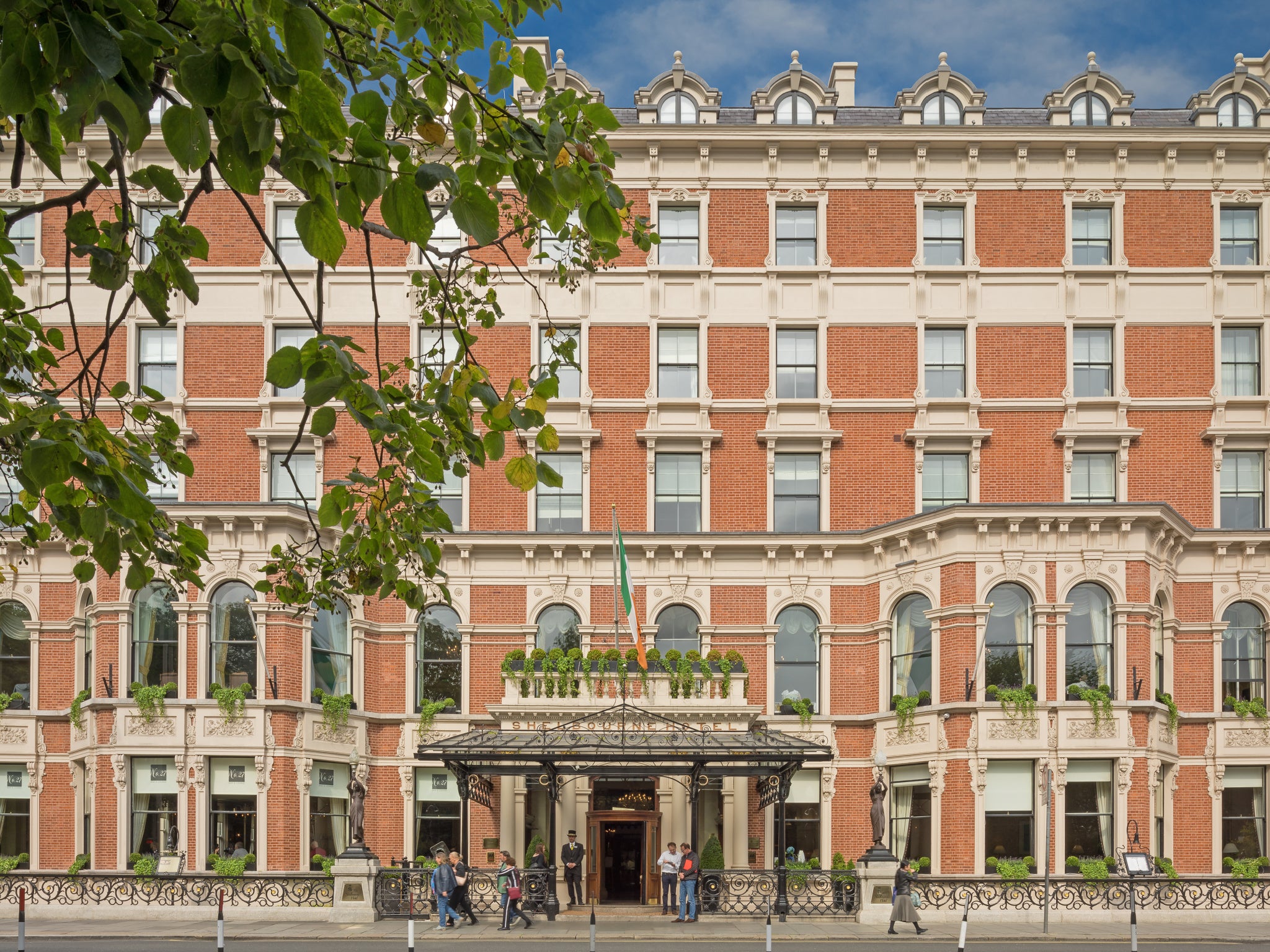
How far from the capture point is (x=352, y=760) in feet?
109

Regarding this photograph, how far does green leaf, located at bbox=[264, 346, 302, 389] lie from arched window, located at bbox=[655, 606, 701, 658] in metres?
30.0

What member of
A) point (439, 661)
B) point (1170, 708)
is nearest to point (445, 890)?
point (439, 661)

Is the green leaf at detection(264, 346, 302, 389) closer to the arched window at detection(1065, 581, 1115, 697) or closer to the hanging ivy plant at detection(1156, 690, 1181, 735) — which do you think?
the arched window at detection(1065, 581, 1115, 697)

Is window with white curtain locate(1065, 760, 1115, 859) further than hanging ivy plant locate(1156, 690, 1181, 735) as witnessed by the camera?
No

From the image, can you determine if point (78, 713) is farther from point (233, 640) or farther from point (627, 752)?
point (627, 752)

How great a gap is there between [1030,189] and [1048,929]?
1959 cm

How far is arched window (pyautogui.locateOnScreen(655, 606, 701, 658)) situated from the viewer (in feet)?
115

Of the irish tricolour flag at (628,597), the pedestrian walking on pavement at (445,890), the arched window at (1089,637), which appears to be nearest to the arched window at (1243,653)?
the arched window at (1089,637)

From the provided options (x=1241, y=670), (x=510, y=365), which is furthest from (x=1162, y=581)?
(x=510, y=365)

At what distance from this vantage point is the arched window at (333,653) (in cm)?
3294

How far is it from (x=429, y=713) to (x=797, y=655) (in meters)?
9.81

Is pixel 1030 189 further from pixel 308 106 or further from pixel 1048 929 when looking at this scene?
pixel 308 106

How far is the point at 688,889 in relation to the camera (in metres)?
27.4

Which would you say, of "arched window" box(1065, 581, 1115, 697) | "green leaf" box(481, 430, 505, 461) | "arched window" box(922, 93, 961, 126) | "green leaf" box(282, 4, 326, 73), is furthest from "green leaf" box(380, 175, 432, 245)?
"arched window" box(922, 93, 961, 126)
